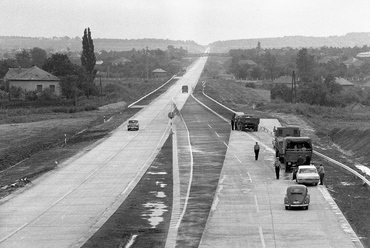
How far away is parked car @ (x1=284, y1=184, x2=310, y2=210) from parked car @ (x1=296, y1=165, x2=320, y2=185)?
6.73 m

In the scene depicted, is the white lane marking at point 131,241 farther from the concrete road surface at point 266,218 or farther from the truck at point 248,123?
the truck at point 248,123

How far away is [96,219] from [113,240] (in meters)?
4.89

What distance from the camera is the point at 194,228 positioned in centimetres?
3269

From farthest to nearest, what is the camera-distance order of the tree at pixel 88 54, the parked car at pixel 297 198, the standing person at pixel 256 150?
the tree at pixel 88 54
the standing person at pixel 256 150
the parked car at pixel 297 198

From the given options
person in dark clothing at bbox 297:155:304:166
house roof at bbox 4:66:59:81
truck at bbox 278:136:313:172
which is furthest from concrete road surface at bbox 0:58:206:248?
house roof at bbox 4:66:59:81

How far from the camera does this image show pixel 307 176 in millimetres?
43156

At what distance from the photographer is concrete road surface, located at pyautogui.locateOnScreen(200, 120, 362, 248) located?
29922 mm

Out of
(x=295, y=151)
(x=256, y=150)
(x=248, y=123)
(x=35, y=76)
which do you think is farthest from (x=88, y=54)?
(x=295, y=151)

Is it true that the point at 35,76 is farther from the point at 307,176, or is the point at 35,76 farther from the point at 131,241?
the point at 131,241

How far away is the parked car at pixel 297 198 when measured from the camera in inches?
1421

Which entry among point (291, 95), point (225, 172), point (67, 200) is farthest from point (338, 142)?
point (291, 95)

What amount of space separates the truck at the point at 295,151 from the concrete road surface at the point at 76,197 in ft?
33.0

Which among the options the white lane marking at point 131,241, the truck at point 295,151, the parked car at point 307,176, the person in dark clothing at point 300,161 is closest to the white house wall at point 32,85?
the truck at point 295,151

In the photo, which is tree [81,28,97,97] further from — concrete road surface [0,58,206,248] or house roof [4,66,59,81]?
concrete road surface [0,58,206,248]
